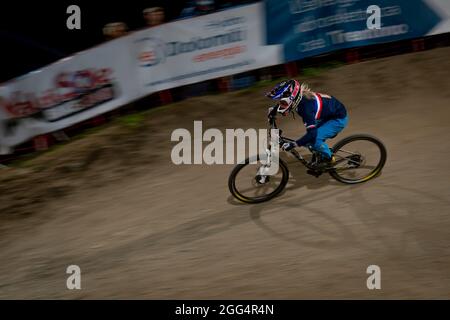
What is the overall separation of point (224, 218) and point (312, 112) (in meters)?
1.93

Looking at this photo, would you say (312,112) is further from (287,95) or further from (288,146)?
(288,146)

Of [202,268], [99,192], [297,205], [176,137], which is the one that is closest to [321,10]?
[176,137]

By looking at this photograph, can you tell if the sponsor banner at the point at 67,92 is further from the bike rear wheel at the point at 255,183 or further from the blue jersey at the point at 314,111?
the blue jersey at the point at 314,111

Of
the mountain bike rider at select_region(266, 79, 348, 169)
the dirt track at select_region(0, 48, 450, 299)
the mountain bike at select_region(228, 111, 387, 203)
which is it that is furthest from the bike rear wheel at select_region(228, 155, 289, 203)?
the mountain bike rider at select_region(266, 79, 348, 169)

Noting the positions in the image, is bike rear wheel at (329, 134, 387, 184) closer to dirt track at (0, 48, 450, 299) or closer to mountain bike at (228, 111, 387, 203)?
mountain bike at (228, 111, 387, 203)

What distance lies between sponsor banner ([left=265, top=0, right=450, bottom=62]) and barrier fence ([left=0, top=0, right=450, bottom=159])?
2 cm

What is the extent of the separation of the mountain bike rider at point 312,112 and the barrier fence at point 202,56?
3902 mm

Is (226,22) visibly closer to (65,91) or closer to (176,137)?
(176,137)

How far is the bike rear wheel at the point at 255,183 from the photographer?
6664mm

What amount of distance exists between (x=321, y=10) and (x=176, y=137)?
433cm

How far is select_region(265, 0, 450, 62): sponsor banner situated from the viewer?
398 inches

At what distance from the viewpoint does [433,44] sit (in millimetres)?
10914

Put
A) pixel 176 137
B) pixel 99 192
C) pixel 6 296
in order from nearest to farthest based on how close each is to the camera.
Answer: pixel 6 296, pixel 99 192, pixel 176 137

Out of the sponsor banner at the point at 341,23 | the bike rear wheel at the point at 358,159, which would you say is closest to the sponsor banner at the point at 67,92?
the sponsor banner at the point at 341,23
